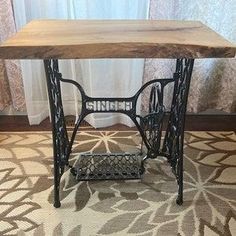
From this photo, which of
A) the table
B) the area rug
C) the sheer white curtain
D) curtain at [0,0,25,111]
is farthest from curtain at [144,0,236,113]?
curtain at [0,0,25,111]

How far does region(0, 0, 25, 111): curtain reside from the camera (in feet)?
6.18

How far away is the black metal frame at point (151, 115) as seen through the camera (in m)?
1.31

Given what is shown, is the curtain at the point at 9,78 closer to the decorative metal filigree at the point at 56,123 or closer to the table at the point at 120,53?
the table at the point at 120,53

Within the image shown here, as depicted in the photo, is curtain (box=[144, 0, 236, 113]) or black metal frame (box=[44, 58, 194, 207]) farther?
curtain (box=[144, 0, 236, 113])

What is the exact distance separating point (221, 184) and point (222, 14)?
3.41 ft

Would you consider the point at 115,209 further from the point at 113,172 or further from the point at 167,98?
the point at 167,98

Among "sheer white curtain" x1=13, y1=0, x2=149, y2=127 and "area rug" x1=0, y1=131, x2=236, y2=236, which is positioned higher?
"sheer white curtain" x1=13, y1=0, x2=149, y2=127

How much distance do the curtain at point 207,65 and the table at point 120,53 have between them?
1.51 feet

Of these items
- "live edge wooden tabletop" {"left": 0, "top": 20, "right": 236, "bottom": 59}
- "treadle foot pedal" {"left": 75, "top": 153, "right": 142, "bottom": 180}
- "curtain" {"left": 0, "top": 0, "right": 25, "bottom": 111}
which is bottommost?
"treadle foot pedal" {"left": 75, "top": 153, "right": 142, "bottom": 180}

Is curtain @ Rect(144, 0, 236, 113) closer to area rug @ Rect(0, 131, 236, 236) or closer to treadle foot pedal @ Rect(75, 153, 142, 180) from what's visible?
area rug @ Rect(0, 131, 236, 236)

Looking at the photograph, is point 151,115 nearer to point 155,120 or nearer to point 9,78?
point 155,120

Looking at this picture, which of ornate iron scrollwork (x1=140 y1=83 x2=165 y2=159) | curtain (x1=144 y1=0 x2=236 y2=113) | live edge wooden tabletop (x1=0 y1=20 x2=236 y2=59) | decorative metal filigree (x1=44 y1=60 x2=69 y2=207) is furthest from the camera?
curtain (x1=144 y1=0 x2=236 y2=113)

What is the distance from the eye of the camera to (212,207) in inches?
56.2

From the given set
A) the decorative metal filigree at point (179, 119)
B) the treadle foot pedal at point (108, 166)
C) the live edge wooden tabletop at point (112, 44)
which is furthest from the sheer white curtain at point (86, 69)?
the live edge wooden tabletop at point (112, 44)
